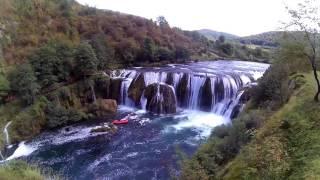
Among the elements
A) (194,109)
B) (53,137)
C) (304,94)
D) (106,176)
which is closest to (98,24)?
(194,109)

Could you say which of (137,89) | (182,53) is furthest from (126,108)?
(182,53)

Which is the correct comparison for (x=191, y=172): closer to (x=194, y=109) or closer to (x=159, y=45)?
(x=194, y=109)

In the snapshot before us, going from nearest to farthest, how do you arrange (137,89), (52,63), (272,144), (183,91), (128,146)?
(272,144) → (128,146) → (52,63) → (183,91) → (137,89)

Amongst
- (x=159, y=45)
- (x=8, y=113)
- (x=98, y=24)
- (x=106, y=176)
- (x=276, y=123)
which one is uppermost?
(x=98, y=24)

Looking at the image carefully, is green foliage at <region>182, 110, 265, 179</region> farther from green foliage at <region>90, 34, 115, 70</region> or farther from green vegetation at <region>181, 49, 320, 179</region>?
green foliage at <region>90, 34, 115, 70</region>

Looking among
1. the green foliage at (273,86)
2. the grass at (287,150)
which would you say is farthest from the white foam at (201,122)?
the grass at (287,150)

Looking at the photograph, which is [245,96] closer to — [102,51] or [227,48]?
[102,51]

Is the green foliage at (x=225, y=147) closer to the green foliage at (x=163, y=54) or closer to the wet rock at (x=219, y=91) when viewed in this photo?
the wet rock at (x=219, y=91)
